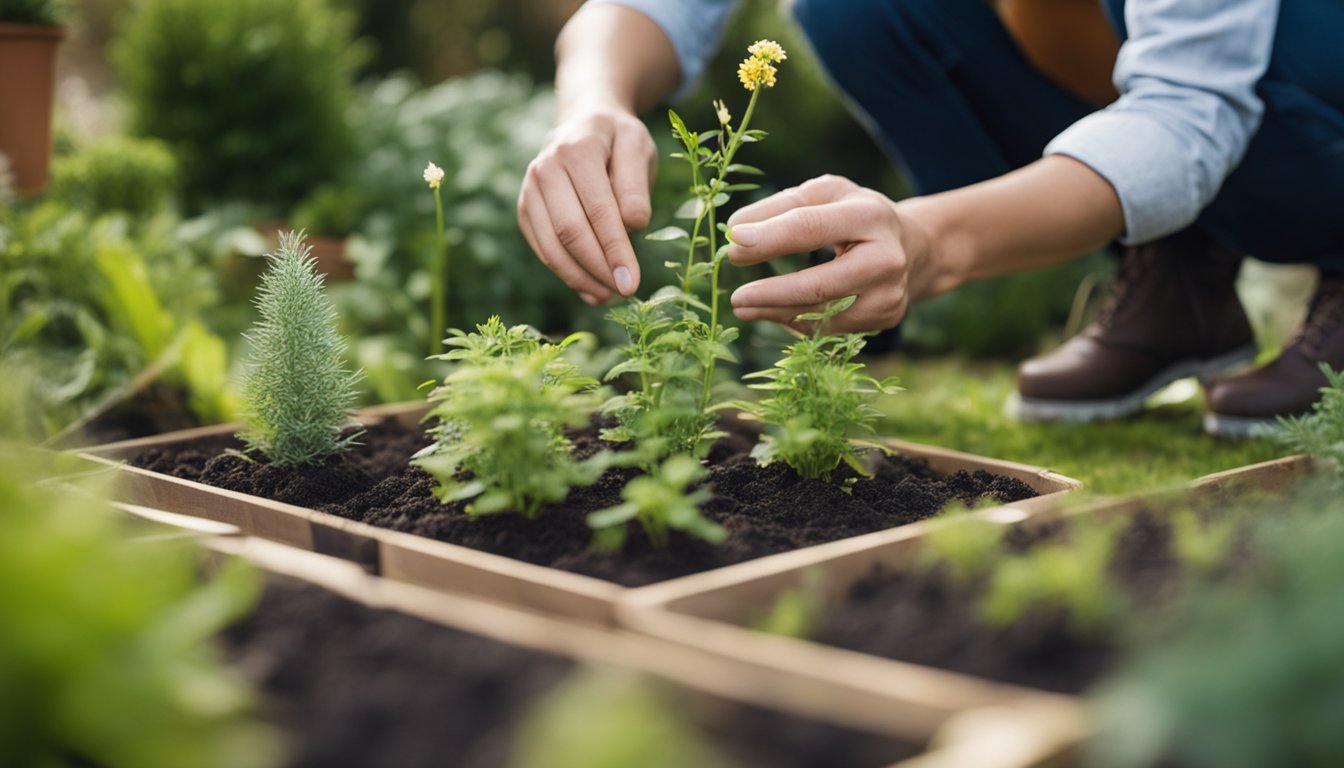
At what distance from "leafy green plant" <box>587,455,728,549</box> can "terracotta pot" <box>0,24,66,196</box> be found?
2418mm

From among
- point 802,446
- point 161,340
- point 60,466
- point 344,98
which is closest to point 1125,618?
point 802,446

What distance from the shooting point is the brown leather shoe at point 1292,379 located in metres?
2.77

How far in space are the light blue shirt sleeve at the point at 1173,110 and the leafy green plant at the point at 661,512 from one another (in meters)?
1.14

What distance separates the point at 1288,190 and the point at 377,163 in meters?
2.70

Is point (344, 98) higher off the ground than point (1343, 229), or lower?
lower

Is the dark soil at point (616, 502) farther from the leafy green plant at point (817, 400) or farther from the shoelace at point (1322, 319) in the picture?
the shoelace at point (1322, 319)

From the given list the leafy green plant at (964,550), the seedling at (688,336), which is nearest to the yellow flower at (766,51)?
the seedling at (688,336)

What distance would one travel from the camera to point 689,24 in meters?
2.93

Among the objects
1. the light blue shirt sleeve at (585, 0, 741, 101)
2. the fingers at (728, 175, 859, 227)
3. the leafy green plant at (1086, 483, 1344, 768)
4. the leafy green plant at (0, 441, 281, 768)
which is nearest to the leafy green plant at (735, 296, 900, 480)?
the fingers at (728, 175, 859, 227)

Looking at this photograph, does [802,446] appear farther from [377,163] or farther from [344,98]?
[344,98]

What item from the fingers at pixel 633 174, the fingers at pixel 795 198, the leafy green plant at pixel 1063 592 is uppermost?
the fingers at pixel 795 198

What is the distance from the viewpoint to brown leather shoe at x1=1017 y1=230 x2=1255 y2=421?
10.2ft

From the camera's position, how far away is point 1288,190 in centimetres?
268

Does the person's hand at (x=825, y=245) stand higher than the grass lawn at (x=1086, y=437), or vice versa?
the person's hand at (x=825, y=245)
